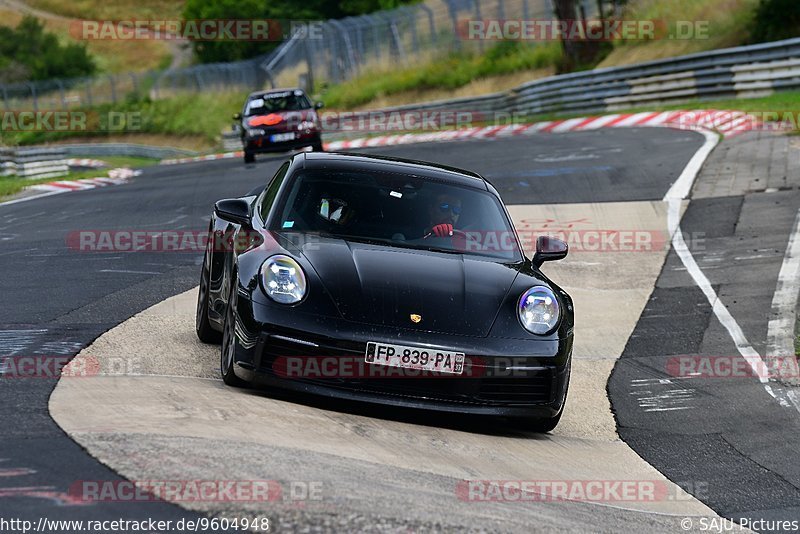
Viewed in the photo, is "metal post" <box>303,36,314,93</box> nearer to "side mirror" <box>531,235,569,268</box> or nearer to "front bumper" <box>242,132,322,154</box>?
"front bumper" <box>242,132,322,154</box>

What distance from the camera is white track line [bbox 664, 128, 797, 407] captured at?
8.47 meters

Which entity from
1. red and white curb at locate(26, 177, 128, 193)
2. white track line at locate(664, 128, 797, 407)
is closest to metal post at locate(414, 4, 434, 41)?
red and white curb at locate(26, 177, 128, 193)

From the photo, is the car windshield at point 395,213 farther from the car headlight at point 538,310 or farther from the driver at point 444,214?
the car headlight at point 538,310

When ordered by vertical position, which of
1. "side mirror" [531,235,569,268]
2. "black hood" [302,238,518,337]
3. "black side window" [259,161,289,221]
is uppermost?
"black side window" [259,161,289,221]

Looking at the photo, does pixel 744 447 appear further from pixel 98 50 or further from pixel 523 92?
pixel 98 50

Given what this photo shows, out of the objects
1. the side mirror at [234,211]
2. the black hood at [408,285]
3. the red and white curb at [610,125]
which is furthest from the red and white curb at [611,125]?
the black hood at [408,285]

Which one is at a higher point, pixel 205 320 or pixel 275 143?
pixel 205 320

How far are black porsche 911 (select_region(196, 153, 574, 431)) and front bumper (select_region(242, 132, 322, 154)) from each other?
20.0m

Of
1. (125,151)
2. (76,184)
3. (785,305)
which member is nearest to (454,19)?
(125,151)

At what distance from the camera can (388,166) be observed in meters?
7.96

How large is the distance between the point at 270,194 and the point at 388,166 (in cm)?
74

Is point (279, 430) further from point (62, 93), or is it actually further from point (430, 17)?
point (62, 93)

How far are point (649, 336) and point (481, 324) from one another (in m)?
3.59

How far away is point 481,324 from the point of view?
654 cm
